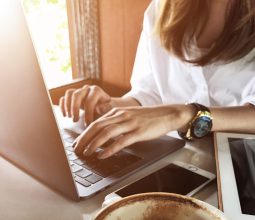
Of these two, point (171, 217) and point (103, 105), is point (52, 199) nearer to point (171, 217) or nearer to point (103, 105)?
point (171, 217)

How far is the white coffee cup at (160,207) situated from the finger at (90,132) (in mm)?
299

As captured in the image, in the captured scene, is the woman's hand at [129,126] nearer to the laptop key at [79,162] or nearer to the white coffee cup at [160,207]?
the laptop key at [79,162]

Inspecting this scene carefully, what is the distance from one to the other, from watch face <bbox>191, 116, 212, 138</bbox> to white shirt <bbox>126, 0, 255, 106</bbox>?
284 millimetres

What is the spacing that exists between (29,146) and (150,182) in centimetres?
21

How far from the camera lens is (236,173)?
539mm

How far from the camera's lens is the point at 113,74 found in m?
2.39

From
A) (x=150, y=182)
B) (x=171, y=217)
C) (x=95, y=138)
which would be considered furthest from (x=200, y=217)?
(x=95, y=138)

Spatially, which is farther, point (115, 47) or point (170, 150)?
point (115, 47)

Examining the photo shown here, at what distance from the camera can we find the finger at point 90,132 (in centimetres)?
64

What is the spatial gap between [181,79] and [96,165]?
63cm

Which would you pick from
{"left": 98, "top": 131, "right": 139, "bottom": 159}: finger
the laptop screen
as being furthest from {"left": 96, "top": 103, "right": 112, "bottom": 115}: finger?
the laptop screen

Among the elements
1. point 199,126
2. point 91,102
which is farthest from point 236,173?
point 91,102

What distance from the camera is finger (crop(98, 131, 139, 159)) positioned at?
61cm

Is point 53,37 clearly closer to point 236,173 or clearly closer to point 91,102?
point 91,102
